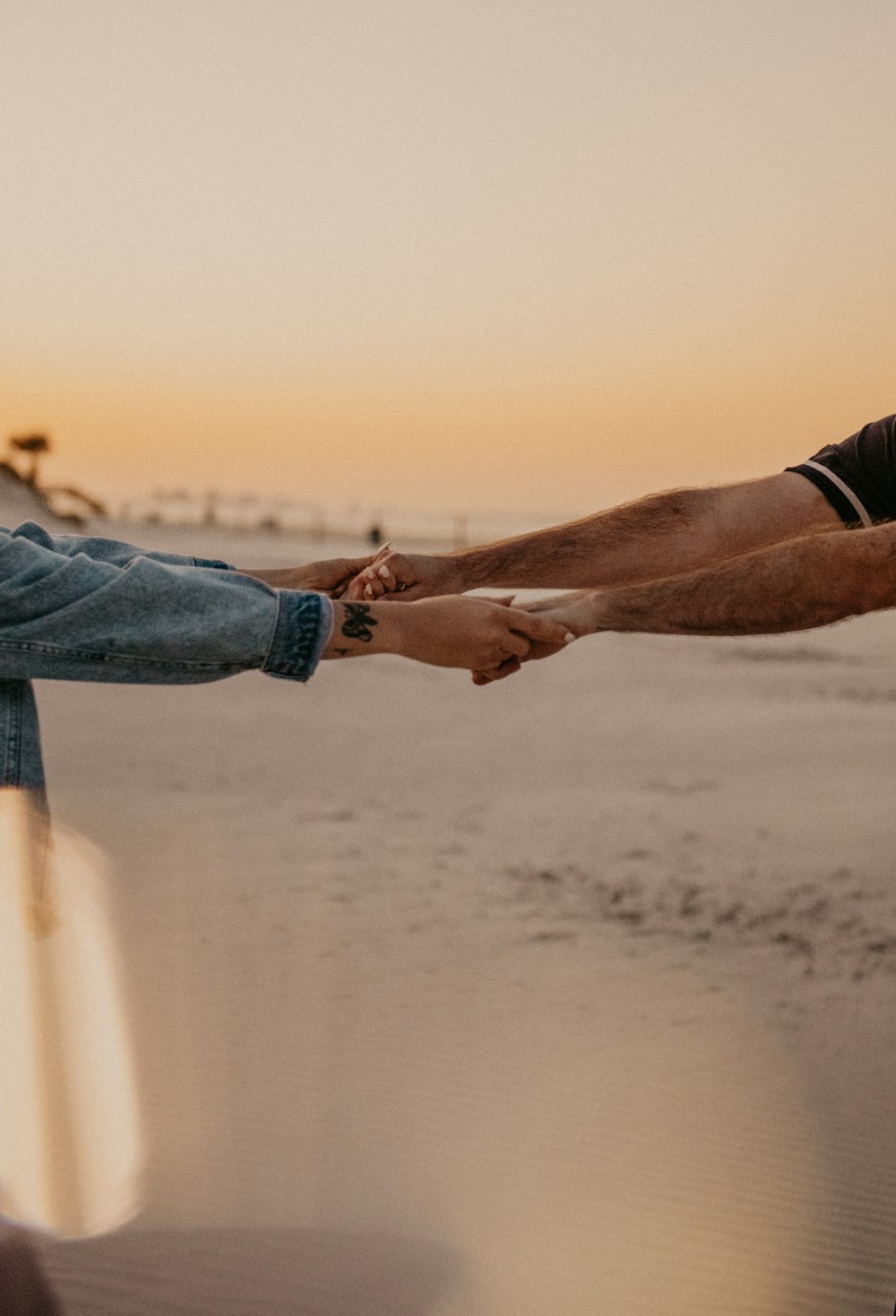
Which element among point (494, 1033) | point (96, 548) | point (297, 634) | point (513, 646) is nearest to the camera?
point (297, 634)

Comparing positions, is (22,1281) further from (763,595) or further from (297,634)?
(763,595)

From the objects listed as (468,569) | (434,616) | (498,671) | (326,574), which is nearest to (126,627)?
(434,616)

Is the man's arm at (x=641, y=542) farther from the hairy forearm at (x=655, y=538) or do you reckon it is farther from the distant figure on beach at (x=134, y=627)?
the distant figure on beach at (x=134, y=627)

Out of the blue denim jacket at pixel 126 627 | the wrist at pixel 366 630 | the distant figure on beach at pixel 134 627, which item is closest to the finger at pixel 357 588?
the wrist at pixel 366 630

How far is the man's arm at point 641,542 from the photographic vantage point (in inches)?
135

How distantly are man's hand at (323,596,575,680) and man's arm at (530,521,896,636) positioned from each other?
19 cm

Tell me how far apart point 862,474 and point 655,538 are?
0.56m

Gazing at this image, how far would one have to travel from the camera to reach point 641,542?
348 cm

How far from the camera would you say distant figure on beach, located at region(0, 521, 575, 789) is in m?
1.86

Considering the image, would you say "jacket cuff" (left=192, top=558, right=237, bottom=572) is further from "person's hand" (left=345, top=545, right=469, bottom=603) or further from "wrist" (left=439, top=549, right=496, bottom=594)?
"wrist" (left=439, top=549, right=496, bottom=594)

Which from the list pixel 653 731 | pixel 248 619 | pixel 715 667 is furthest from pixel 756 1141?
pixel 715 667

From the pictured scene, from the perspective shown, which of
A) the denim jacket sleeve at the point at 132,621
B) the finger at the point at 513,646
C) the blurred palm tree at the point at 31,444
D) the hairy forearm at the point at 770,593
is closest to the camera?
the denim jacket sleeve at the point at 132,621

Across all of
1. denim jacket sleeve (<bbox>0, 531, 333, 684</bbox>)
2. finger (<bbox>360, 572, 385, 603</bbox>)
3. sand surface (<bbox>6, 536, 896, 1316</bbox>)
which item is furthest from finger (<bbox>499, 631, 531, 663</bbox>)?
sand surface (<bbox>6, 536, 896, 1316</bbox>)

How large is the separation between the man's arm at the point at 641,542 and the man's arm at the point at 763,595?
1.18 feet
